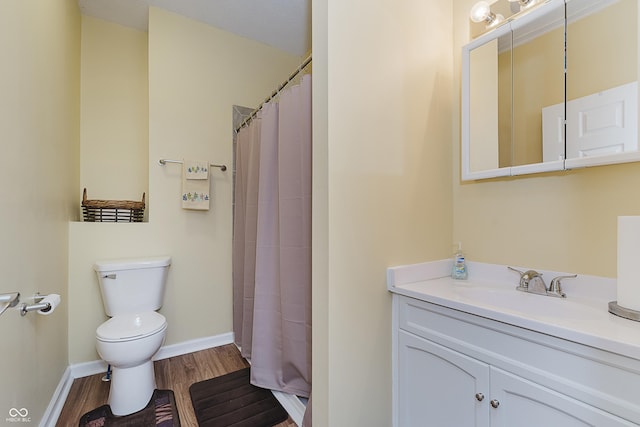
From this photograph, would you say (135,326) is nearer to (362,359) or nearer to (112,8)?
(362,359)

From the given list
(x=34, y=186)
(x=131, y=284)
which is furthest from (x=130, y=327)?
(x=34, y=186)

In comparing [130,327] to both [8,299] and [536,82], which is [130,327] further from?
[536,82]

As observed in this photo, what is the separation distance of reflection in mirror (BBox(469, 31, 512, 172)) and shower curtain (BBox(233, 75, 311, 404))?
84 cm

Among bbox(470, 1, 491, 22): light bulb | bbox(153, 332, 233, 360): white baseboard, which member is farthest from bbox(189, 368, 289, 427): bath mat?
bbox(470, 1, 491, 22): light bulb

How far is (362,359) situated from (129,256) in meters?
1.78

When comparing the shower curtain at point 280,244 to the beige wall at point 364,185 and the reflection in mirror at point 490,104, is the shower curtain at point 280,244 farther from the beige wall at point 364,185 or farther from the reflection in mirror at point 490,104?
the reflection in mirror at point 490,104

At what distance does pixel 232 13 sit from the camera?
2.14m

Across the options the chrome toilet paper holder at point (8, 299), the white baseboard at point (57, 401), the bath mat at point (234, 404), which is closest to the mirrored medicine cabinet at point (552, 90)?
the bath mat at point (234, 404)

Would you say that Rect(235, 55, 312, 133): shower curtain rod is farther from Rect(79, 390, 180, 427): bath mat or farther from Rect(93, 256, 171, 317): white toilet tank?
Rect(79, 390, 180, 427): bath mat

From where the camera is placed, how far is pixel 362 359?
1.14 m

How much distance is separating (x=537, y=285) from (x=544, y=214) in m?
0.30

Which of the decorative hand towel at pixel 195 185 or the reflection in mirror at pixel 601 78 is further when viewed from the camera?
the decorative hand towel at pixel 195 185

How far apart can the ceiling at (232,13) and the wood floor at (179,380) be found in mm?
2655

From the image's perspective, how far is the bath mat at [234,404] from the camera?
4.75ft
